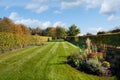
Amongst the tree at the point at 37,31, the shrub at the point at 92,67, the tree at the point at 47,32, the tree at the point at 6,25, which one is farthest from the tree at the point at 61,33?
the shrub at the point at 92,67

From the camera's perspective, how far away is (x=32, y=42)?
155 feet

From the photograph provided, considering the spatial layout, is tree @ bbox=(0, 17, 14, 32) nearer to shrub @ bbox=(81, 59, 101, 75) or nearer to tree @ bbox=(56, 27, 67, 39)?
tree @ bbox=(56, 27, 67, 39)

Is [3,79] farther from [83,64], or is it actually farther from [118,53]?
[118,53]

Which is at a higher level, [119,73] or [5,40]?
[5,40]

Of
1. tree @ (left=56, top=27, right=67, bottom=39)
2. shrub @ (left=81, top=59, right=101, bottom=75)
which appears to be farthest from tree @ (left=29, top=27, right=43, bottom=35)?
shrub @ (left=81, top=59, right=101, bottom=75)

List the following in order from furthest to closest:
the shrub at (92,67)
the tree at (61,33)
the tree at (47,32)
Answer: the tree at (47,32) → the tree at (61,33) → the shrub at (92,67)

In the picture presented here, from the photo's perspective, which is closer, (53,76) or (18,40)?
(53,76)

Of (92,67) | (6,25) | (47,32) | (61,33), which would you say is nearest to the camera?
(92,67)

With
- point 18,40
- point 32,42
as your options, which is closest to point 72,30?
point 32,42

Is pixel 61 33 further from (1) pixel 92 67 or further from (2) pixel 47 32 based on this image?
(1) pixel 92 67

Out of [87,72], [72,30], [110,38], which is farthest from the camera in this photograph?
[72,30]

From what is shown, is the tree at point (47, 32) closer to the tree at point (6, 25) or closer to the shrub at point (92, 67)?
the tree at point (6, 25)

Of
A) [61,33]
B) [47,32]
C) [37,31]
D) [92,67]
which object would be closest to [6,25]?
[47,32]

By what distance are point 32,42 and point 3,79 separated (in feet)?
121
